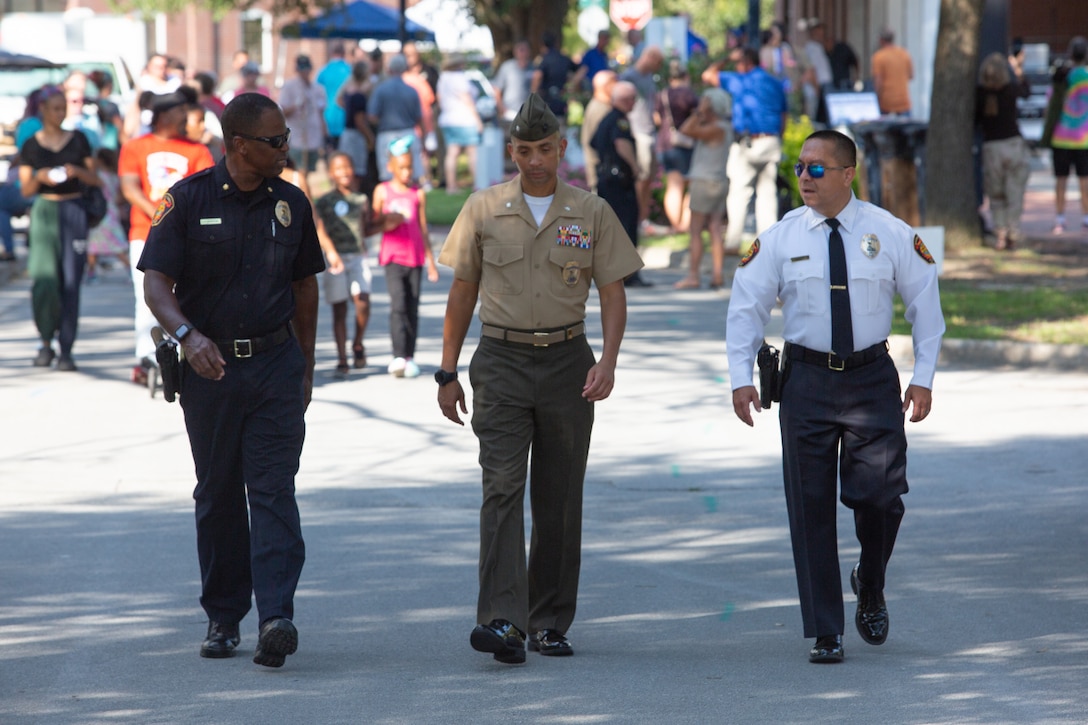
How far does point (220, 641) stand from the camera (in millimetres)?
5773

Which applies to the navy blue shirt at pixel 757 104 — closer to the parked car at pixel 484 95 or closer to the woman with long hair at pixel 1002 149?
the woman with long hair at pixel 1002 149

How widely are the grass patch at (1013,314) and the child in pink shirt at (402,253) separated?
3.66 m

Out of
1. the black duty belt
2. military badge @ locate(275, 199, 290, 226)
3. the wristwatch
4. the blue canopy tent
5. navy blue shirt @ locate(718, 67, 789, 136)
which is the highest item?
the blue canopy tent

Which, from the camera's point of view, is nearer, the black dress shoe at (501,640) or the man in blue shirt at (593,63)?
the black dress shoe at (501,640)

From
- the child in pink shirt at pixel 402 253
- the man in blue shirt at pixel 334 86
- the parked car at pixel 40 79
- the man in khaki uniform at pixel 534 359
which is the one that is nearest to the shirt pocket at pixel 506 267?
the man in khaki uniform at pixel 534 359

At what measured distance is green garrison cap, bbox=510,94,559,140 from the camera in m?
5.68

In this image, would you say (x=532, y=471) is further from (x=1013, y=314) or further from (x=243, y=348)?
(x=1013, y=314)

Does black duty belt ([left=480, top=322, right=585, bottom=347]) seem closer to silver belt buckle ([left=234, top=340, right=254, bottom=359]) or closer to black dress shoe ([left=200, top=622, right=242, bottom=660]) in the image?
silver belt buckle ([left=234, top=340, right=254, bottom=359])

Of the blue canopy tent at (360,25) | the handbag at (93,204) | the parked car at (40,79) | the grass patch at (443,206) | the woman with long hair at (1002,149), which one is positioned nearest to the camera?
the handbag at (93,204)

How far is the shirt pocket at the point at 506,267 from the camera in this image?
5770 millimetres

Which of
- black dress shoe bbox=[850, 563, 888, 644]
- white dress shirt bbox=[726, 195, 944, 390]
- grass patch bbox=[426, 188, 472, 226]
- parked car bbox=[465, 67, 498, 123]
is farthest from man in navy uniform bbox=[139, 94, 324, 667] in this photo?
parked car bbox=[465, 67, 498, 123]

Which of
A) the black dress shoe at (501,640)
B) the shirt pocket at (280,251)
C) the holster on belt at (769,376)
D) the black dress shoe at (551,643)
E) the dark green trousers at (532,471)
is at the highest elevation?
the shirt pocket at (280,251)

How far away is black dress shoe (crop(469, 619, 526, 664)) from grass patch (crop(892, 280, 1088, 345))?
24.2ft

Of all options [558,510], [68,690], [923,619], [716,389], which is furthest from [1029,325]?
[68,690]
